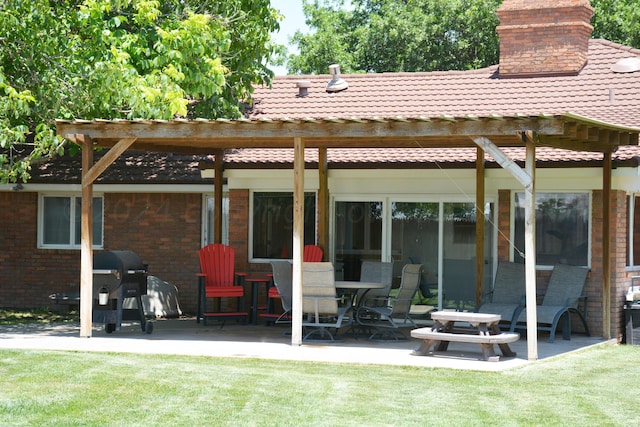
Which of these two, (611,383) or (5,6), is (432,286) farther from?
(5,6)

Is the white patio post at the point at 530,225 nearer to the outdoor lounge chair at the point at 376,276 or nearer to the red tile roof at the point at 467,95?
the outdoor lounge chair at the point at 376,276

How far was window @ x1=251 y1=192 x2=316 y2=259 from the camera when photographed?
1739 centimetres

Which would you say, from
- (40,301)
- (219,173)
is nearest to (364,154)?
(219,173)

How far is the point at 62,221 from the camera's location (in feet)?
63.8

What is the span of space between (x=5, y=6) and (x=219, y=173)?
4.38 metres

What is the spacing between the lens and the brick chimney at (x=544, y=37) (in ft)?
61.5

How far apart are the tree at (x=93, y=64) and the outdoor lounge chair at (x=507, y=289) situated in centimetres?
Result: 486

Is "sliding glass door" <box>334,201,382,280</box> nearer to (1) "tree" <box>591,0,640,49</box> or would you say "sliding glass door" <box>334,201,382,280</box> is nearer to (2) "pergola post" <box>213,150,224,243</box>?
(2) "pergola post" <box>213,150,224,243</box>

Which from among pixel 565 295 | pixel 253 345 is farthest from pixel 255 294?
pixel 565 295

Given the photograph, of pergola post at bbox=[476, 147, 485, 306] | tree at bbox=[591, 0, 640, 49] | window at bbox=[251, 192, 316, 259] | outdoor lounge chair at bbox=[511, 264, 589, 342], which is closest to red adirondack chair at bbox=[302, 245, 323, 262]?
window at bbox=[251, 192, 316, 259]

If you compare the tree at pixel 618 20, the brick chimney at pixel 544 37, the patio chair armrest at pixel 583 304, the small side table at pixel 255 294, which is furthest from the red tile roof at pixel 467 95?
the tree at pixel 618 20

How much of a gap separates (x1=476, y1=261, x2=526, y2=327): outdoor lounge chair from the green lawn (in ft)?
9.55

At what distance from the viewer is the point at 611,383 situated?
1073 cm

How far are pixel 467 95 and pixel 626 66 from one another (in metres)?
2.65
